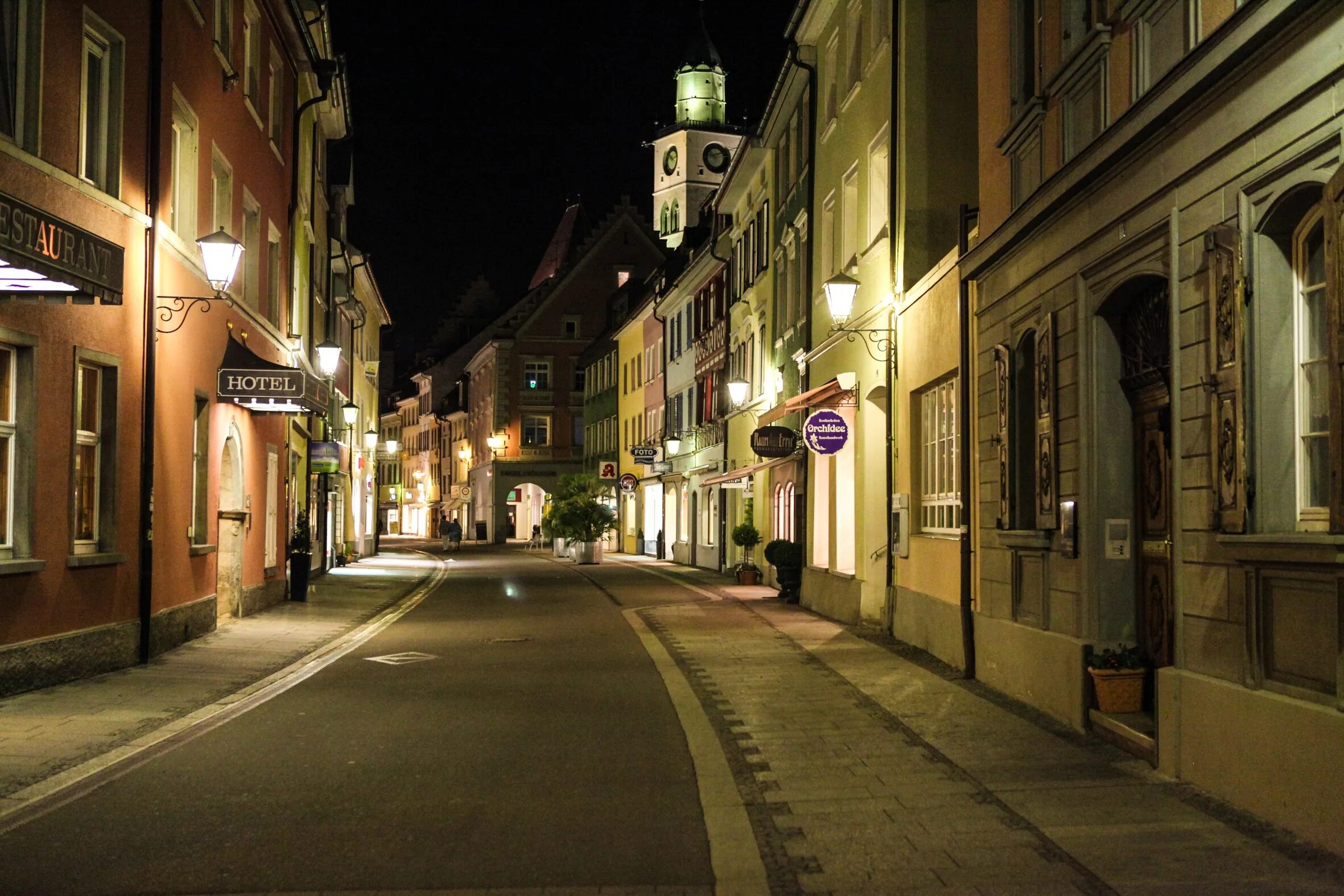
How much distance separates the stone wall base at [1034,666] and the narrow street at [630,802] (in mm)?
309

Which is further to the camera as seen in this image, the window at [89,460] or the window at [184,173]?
the window at [184,173]

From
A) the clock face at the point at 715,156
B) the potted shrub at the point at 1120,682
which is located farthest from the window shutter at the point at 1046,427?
the clock face at the point at 715,156

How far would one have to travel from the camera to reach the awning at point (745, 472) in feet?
84.8

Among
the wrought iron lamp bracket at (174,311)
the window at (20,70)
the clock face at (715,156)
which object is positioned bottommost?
the wrought iron lamp bracket at (174,311)

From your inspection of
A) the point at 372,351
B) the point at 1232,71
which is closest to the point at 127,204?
the point at 1232,71

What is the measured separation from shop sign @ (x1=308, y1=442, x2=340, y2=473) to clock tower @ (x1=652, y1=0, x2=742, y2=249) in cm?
4900

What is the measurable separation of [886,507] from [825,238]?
6.40 meters

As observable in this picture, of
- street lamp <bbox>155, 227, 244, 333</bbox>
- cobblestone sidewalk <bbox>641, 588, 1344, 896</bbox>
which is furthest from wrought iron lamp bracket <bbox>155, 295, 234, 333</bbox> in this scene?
cobblestone sidewalk <bbox>641, 588, 1344, 896</bbox>

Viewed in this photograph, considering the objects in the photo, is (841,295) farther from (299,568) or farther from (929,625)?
(299,568)

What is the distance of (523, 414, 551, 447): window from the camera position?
75.5 metres

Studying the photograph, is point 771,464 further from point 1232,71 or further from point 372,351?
point 372,351

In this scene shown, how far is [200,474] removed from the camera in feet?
60.3

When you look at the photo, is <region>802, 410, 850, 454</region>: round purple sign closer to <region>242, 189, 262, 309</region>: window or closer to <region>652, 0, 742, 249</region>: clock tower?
<region>242, 189, 262, 309</region>: window

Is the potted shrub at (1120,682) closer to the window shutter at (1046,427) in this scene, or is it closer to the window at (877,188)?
the window shutter at (1046,427)
